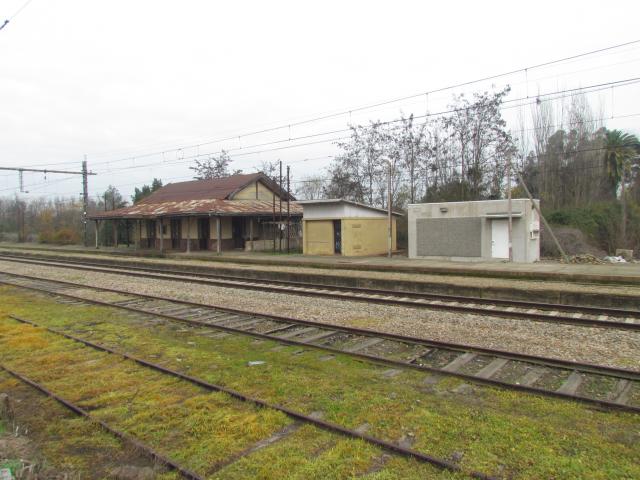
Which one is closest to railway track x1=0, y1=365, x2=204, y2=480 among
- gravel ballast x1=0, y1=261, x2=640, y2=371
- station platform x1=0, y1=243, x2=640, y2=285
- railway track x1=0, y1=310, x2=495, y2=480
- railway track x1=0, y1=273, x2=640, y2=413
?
railway track x1=0, y1=310, x2=495, y2=480

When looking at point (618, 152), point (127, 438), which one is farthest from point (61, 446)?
point (618, 152)

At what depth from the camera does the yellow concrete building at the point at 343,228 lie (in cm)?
2867

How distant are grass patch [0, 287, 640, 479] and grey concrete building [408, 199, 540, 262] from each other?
17.8m

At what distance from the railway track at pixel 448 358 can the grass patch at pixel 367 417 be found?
227 millimetres

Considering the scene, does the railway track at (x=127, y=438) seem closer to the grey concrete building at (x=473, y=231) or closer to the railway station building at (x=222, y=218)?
the grey concrete building at (x=473, y=231)

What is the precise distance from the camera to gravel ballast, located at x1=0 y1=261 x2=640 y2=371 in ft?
26.6

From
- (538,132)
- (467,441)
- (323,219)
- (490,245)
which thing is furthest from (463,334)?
(538,132)

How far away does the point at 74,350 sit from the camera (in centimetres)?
839

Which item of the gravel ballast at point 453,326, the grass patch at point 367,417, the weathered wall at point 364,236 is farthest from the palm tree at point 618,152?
the grass patch at point 367,417

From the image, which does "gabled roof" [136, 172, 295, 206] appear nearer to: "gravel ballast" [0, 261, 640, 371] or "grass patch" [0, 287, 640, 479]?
"gravel ballast" [0, 261, 640, 371]

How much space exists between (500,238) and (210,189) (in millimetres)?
26755

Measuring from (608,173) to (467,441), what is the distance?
140 feet

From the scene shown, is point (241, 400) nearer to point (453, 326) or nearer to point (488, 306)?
point (453, 326)

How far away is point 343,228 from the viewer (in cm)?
2845
